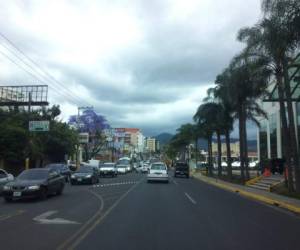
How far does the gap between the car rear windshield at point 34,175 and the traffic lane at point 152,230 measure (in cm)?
597

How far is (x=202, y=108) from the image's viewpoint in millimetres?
57438

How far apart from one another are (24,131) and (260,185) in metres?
22.2

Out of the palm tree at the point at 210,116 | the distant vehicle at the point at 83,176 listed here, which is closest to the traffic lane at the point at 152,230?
the distant vehicle at the point at 83,176

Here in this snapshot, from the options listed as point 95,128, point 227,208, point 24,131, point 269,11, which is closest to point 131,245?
point 227,208

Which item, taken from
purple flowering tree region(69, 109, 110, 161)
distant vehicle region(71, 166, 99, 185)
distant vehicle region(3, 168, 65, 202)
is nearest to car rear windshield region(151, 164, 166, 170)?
distant vehicle region(71, 166, 99, 185)

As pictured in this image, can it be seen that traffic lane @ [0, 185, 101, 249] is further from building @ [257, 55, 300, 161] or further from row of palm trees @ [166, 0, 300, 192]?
building @ [257, 55, 300, 161]

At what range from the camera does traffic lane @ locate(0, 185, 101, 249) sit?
36.2ft

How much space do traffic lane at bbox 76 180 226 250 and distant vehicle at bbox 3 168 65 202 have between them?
4829mm

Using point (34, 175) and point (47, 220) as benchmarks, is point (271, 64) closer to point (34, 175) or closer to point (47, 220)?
point (34, 175)

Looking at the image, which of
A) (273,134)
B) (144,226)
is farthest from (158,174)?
(144,226)

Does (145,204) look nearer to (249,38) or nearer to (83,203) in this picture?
(83,203)

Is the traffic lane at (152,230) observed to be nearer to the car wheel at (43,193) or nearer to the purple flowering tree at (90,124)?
the car wheel at (43,193)

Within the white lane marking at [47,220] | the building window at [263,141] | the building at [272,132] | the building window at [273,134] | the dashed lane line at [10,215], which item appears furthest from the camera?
the building window at [263,141]

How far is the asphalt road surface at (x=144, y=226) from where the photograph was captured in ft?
36.1
